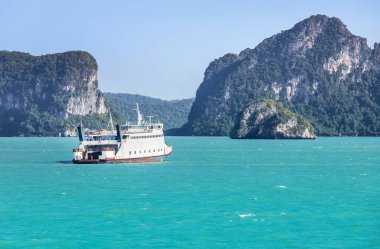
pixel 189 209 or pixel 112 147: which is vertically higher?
pixel 112 147

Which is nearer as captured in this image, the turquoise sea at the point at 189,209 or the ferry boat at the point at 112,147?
the turquoise sea at the point at 189,209

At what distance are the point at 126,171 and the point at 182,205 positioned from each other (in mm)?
48800

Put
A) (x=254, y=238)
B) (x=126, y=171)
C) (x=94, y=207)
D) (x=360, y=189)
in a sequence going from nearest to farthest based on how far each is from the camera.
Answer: (x=254, y=238)
(x=94, y=207)
(x=360, y=189)
(x=126, y=171)

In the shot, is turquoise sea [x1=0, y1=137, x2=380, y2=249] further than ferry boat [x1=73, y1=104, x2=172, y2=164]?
No

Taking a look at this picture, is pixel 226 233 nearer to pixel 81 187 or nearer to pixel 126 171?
pixel 81 187

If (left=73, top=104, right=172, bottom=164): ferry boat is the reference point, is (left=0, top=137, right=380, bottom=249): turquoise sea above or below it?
below

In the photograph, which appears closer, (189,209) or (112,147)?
(189,209)

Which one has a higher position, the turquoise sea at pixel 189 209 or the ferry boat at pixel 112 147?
the ferry boat at pixel 112 147

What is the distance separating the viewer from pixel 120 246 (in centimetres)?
5750

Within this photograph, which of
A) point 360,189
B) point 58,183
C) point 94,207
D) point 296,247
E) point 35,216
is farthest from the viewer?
point 58,183

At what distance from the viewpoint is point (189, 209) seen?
2977 inches

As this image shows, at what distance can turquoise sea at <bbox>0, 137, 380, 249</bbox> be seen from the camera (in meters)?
60.2

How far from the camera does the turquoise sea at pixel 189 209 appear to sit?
6016 cm

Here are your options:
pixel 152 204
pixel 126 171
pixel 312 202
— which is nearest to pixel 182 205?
pixel 152 204
